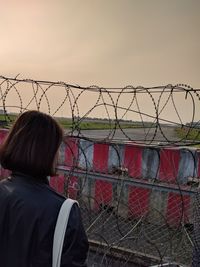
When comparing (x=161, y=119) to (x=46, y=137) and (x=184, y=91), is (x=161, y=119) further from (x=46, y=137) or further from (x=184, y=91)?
(x=46, y=137)

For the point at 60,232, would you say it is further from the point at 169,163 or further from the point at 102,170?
the point at 102,170

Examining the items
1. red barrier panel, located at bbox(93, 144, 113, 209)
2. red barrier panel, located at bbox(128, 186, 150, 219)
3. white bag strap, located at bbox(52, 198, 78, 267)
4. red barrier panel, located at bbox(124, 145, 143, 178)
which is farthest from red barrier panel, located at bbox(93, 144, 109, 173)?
white bag strap, located at bbox(52, 198, 78, 267)

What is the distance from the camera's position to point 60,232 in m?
1.87

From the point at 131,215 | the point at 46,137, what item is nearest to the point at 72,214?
the point at 46,137

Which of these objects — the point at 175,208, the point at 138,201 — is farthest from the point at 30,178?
the point at 138,201

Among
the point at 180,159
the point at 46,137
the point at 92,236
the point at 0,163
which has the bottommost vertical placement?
the point at 92,236

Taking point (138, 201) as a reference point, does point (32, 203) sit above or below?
above

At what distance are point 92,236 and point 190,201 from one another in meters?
1.21

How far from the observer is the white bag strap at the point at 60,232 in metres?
1.87

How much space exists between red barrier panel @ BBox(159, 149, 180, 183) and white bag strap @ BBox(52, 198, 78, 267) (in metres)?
4.17

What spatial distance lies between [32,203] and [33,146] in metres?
0.25

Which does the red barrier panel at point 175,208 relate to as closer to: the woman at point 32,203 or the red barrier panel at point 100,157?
the red barrier panel at point 100,157

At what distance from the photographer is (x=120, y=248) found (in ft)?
15.5

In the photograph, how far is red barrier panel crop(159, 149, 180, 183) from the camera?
6012 mm
